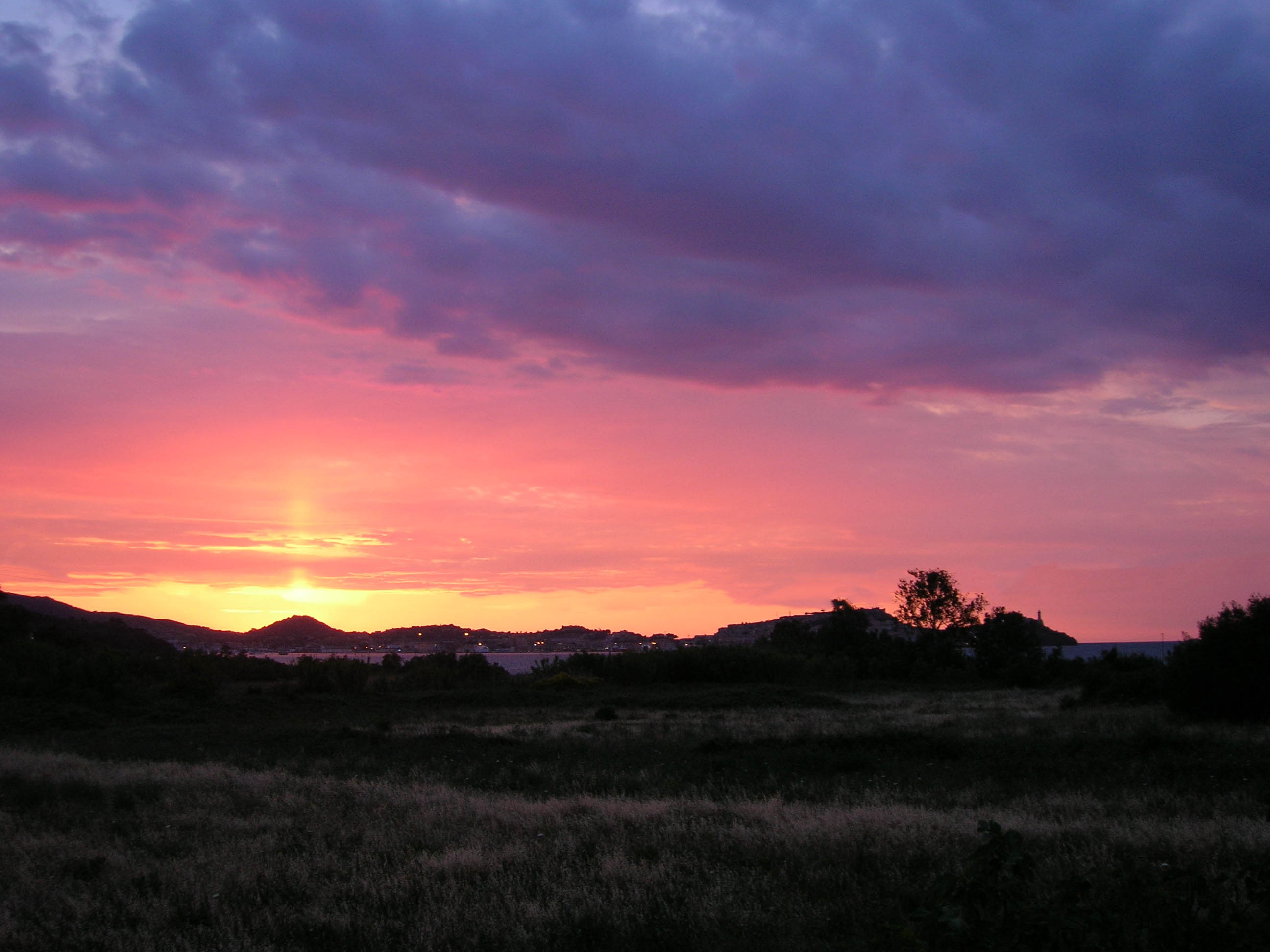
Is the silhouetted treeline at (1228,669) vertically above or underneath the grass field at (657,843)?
above

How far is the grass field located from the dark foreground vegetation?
4cm

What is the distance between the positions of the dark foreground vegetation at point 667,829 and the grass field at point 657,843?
1.8 inches

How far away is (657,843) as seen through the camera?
10078 mm

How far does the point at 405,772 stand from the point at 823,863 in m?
11.8

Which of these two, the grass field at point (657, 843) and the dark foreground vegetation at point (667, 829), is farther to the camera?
the dark foreground vegetation at point (667, 829)

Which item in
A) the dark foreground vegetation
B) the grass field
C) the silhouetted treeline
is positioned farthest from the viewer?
the silhouetted treeline

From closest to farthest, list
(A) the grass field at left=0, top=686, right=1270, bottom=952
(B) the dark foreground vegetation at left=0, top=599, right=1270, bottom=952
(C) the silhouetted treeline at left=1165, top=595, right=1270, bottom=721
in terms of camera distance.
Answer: (A) the grass field at left=0, top=686, right=1270, bottom=952, (B) the dark foreground vegetation at left=0, top=599, right=1270, bottom=952, (C) the silhouetted treeline at left=1165, top=595, right=1270, bottom=721

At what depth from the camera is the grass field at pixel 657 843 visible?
5.90m

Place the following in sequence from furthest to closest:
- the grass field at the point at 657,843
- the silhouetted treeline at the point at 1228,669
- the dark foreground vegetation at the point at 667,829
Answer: the silhouetted treeline at the point at 1228,669 → the dark foreground vegetation at the point at 667,829 → the grass field at the point at 657,843

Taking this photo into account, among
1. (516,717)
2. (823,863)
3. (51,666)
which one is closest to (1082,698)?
(516,717)

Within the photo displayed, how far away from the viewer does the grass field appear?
5898mm

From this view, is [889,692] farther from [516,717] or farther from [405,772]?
[405,772]

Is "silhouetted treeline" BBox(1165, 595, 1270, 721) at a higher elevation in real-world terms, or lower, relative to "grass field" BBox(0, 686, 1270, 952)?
higher

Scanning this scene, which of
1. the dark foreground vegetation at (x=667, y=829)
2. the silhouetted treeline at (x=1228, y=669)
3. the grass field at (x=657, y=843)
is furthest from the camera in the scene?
the silhouetted treeline at (x=1228, y=669)
